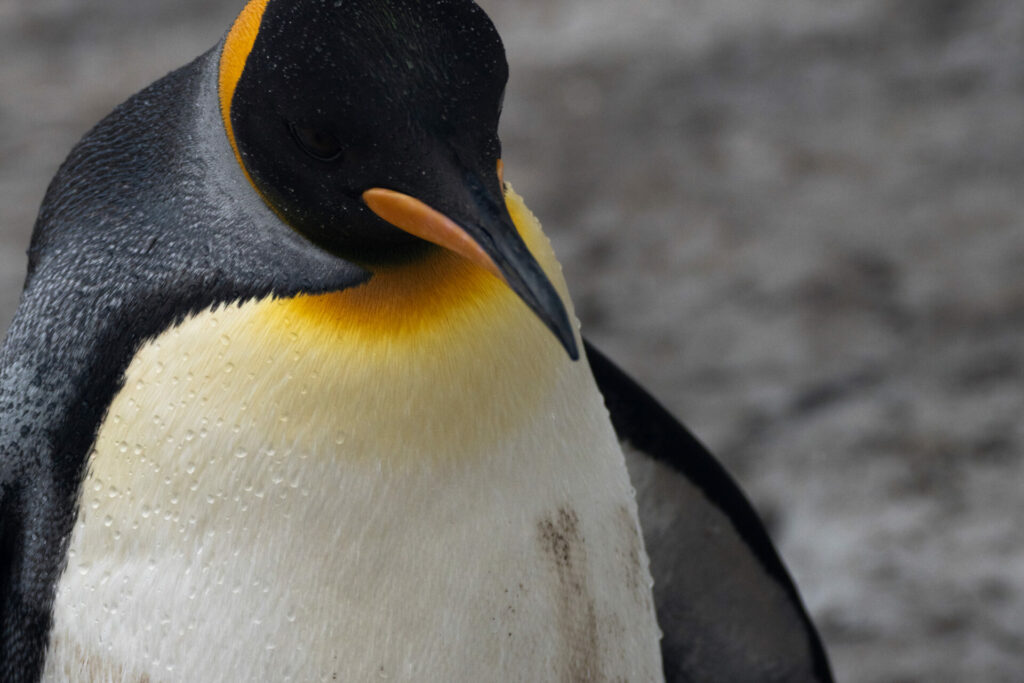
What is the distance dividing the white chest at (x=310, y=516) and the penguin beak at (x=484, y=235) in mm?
142

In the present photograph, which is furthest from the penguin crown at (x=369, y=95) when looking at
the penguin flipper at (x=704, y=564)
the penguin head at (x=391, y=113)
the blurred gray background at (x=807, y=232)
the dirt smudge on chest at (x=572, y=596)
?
the blurred gray background at (x=807, y=232)

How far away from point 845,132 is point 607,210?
71cm

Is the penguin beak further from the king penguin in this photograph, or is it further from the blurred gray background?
the blurred gray background

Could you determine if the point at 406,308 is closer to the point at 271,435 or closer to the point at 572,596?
the point at 271,435

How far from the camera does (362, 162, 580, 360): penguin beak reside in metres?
0.74

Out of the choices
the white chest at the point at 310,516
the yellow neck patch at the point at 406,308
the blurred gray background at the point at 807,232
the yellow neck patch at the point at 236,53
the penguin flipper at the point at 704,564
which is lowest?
the white chest at the point at 310,516

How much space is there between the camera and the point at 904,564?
6.85 ft

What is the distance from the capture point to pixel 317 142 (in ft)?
2.60

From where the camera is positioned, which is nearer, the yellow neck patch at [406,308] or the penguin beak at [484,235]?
the penguin beak at [484,235]

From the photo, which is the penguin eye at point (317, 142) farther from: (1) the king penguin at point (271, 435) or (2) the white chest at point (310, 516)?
(2) the white chest at point (310, 516)

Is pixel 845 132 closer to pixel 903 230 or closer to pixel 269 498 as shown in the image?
pixel 903 230

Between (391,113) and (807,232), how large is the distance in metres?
2.32

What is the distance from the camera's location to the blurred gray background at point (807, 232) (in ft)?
6.96

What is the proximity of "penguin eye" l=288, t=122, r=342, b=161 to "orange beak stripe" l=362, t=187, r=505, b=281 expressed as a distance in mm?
35
